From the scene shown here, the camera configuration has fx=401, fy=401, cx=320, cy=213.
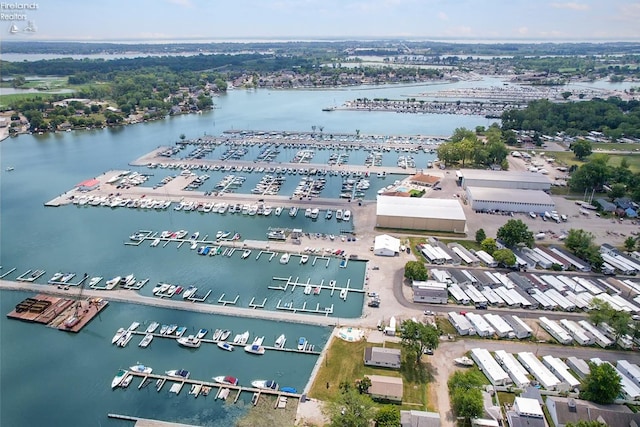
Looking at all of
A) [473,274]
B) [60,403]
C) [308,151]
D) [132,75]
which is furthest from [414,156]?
[132,75]

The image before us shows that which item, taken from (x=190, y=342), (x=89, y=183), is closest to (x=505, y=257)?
(x=190, y=342)

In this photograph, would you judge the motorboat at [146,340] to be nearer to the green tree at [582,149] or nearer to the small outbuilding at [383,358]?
the small outbuilding at [383,358]

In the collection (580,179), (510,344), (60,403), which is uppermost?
(580,179)

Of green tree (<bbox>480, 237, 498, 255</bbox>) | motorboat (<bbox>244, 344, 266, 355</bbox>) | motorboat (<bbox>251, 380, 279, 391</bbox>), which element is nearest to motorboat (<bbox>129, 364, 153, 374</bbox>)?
motorboat (<bbox>244, 344, 266, 355</bbox>)

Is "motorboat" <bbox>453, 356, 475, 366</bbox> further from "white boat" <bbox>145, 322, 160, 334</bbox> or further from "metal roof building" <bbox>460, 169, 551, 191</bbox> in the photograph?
"metal roof building" <bbox>460, 169, 551, 191</bbox>

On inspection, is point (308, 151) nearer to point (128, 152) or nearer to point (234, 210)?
point (234, 210)

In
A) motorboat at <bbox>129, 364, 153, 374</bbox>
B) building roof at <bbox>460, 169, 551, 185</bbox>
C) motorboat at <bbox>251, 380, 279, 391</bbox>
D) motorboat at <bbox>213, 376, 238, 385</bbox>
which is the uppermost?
building roof at <bbox>460, 169, 551, 185</bbox>
